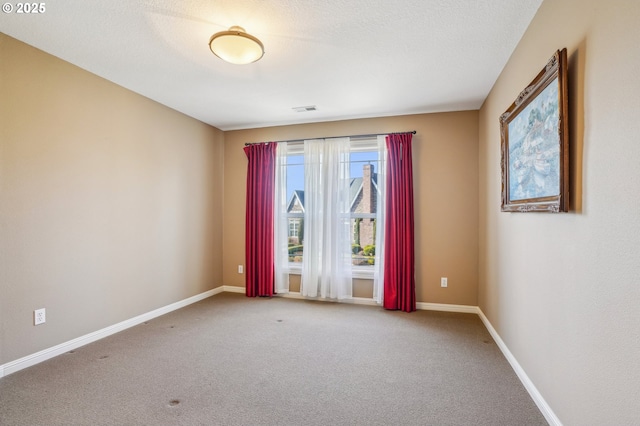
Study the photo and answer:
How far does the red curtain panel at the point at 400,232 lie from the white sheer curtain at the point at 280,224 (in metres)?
1.48

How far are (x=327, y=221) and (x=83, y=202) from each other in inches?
106

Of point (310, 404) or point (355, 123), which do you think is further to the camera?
point (355, 123)

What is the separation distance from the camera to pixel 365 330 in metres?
3.22

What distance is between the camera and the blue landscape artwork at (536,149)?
5.44 feet

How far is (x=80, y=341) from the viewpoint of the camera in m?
2.76

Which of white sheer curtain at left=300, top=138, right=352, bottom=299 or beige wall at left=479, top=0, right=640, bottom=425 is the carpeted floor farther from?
white sheer curtain at left=300, top=138, right=352, bottom=299

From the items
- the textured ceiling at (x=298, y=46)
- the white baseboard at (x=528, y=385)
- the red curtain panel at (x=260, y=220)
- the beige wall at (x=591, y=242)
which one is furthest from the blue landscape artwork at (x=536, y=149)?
the red curtain panel at (x=260, y=220)

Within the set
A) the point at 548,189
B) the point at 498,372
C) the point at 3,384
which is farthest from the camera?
the point at 498,372

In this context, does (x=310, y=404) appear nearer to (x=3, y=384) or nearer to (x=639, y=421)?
(x=639, y=421)

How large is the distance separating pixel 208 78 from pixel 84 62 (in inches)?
40.7

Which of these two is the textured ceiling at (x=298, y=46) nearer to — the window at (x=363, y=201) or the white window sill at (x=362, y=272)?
the window at (x=363, y=201)

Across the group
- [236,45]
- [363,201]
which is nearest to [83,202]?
[236,45]

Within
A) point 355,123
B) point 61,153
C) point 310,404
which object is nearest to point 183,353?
point 310,404

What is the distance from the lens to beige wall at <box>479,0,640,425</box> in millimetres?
1152
